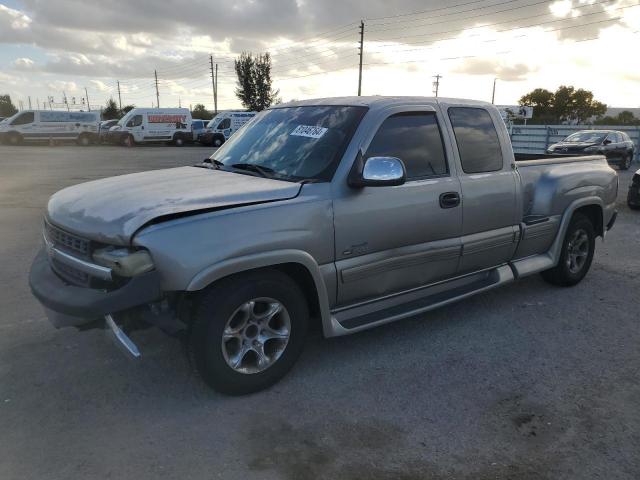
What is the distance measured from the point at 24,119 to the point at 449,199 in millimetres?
34115

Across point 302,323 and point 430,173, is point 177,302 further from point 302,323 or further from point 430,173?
point 430,173

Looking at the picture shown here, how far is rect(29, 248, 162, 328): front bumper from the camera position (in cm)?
289

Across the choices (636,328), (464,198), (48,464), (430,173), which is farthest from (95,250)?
(636,328)

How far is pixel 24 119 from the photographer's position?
104 feet

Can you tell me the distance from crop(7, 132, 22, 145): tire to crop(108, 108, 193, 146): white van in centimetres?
514

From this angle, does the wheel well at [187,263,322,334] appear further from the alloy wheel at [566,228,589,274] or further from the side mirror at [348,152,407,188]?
the alloy wheel at [566,228,589,274]

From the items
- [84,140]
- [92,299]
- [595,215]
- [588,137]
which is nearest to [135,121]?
[84,140]

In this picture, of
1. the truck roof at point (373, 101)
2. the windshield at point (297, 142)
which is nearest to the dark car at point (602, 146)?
the truck roof at point (373, 101)

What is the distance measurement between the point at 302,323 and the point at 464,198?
5.63ft

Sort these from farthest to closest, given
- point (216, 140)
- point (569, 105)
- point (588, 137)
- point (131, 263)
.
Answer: point (569, 105), point (216, 140), point (588, 137), point (131, 263)

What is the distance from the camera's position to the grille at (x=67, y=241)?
320cm

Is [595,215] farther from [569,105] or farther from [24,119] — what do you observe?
[569,105]

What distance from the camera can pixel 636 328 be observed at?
4582mm

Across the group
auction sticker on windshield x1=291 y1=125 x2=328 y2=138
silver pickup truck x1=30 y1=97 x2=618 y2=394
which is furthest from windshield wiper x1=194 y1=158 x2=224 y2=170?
auction sticker on windshield x1=291 y1=125 x2=328 y2=138
